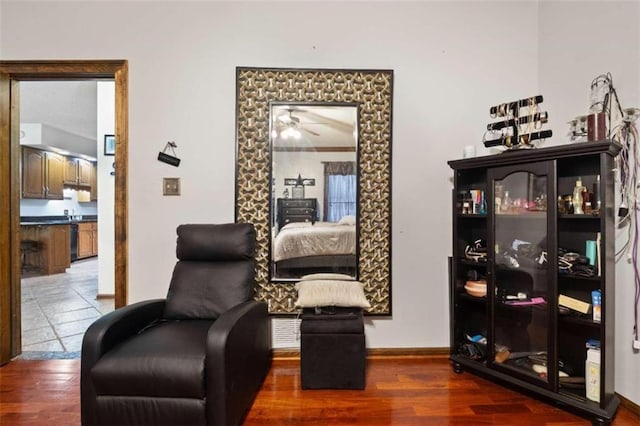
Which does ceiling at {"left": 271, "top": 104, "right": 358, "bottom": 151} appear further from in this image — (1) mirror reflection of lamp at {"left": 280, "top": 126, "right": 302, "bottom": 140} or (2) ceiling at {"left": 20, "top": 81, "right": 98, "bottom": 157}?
(2) ceiling at {"left": 20, "top": 81, "right": 98, "bottom": 157}

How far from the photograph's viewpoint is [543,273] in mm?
1950

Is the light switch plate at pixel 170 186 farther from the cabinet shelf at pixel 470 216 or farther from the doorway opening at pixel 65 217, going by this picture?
the cabinet shelf at pixel 470 216

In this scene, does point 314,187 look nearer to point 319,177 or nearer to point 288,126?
point 319,177

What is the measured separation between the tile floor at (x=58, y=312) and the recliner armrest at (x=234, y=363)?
5.63 feet

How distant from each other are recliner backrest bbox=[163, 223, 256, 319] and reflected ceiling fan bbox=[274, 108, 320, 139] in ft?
2.63

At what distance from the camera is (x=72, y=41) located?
2428mm

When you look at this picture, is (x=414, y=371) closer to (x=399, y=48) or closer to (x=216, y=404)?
(x=216, y=404)

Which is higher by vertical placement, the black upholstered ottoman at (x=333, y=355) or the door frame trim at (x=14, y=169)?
the door frame trim at (x=14, y=169)

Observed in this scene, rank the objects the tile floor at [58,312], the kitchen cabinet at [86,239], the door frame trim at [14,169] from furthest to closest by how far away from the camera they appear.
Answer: the kitchen cabinet at [86,239] < the tile floor at [58,312] < the door frame trim at [14,169]

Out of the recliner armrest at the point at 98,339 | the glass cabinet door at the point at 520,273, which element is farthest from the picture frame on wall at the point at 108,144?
the glass cabinet door at the point at 520,273

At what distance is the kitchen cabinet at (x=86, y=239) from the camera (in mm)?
7086

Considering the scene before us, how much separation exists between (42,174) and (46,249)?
1940 mm

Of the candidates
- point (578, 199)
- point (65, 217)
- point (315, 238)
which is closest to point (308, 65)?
point (315, 238)

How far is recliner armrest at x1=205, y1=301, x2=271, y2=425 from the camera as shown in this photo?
4.70 ft
